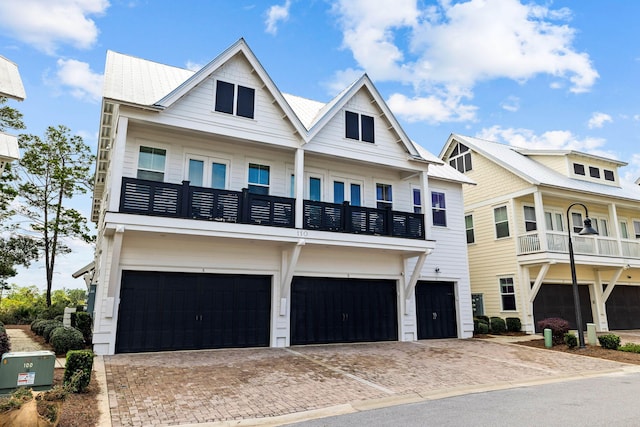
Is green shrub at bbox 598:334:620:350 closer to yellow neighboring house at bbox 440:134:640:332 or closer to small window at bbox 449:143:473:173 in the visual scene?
yellow neighboring house at bbox 440:134:640:332

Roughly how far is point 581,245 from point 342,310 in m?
14.3

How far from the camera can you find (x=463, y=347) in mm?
15469

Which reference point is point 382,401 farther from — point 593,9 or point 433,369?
point 593,9

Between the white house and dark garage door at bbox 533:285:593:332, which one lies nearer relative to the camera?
the white house

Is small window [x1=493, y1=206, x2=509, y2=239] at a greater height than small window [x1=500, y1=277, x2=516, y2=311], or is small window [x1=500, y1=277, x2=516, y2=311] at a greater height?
small window [x1=493, y1=206, x2=509, y2=239]

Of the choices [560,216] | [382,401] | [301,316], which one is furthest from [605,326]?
[382,401]

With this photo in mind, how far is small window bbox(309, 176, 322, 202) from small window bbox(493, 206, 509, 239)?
1180 cm

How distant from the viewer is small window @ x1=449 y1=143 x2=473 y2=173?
2527cm

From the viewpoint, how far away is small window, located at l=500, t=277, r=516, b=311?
21344 mm

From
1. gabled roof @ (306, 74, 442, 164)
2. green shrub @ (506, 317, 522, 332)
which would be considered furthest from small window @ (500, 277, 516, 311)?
gabled roof @ (306, 74, 442, 164)

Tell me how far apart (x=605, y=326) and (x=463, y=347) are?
1355 cm

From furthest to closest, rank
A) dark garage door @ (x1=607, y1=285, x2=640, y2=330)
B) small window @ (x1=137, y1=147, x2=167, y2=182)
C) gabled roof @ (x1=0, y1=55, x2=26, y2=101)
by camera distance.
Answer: dark garage door @ (x1=607, y1=285, x2=640, y2=330) → small window @ (x1=137, y1=147, x2=167, y2=182) → gabled roof @ (x1=0, y1=55, x2=26, y2=101)

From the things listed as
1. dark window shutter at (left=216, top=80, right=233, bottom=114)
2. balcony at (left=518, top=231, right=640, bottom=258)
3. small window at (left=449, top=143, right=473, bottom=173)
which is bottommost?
balcony at (left=518, top=231, right=640, bottom=258)

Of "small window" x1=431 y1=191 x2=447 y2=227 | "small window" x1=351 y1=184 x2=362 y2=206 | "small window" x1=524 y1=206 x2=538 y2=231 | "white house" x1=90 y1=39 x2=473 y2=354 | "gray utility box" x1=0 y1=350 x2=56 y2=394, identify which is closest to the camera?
"gray utility box" x1=0 y1=350 x2=56 y2=394
